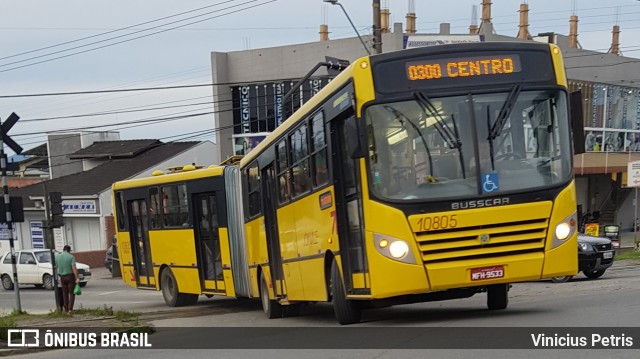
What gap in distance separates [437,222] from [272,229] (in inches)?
240

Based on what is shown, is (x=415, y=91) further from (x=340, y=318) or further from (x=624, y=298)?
(x=624, y=298)

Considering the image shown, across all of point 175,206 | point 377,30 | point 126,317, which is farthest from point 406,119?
point 377,30

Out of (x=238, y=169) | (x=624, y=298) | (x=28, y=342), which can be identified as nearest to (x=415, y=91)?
(x=624, y=298)

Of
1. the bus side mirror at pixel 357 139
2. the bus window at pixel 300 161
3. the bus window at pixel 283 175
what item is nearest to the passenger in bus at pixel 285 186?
the bus window at pixel 283 175

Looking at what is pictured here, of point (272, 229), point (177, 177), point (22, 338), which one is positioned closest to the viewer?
point (22, 338)

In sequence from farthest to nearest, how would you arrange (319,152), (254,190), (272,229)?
(254,190) < (272,229) < (319,152)

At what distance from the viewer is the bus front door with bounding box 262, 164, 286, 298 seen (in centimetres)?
1642

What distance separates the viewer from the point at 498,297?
44.1 feet

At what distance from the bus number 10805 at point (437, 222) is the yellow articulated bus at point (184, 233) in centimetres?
899

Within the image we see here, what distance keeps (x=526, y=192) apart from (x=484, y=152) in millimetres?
701

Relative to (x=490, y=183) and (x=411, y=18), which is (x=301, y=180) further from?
(x=411, y=18)

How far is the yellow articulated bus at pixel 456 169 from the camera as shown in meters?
11.2

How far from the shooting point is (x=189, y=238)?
22.2m

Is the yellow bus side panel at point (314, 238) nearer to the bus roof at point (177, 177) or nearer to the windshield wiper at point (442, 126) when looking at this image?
the windshield wiper at point (442, 126)
